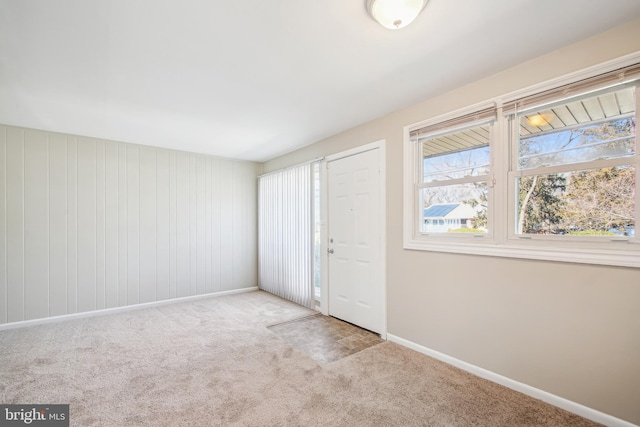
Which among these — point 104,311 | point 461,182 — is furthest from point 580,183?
point 104,311

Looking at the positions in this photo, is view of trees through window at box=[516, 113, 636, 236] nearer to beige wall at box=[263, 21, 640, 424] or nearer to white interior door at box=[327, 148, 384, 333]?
beige wall at box=[263, 21, 640, 424]

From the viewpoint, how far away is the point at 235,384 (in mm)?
2254

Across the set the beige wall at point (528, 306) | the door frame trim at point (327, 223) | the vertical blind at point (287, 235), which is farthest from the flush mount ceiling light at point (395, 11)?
the vertical blind at point (287, 235)

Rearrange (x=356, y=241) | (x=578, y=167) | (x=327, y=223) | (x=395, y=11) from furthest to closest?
1. (x=327, y=223)
2. (x=356, y=241)
3. (x=578, y=167)
4. (x=395, y=11)

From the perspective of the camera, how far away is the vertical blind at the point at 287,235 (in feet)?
14.1

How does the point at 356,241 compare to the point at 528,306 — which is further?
the point at 356,241

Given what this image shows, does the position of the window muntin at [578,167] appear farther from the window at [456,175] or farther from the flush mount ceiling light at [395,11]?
the flush mount ceiling light at [395,11]

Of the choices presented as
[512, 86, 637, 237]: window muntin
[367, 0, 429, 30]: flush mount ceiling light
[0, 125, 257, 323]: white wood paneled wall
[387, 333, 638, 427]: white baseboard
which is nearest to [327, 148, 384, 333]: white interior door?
[387, 333, 638, 427]: white baseboard

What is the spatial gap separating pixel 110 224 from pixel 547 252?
506cm

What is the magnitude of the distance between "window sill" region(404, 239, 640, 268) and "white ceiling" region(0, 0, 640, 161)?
1389 mm

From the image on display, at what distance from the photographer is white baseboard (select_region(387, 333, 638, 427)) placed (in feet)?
5.86

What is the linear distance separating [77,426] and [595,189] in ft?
12.1

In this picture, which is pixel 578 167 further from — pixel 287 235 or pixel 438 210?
pixel 287 235

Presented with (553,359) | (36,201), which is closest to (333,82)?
(553,359)
